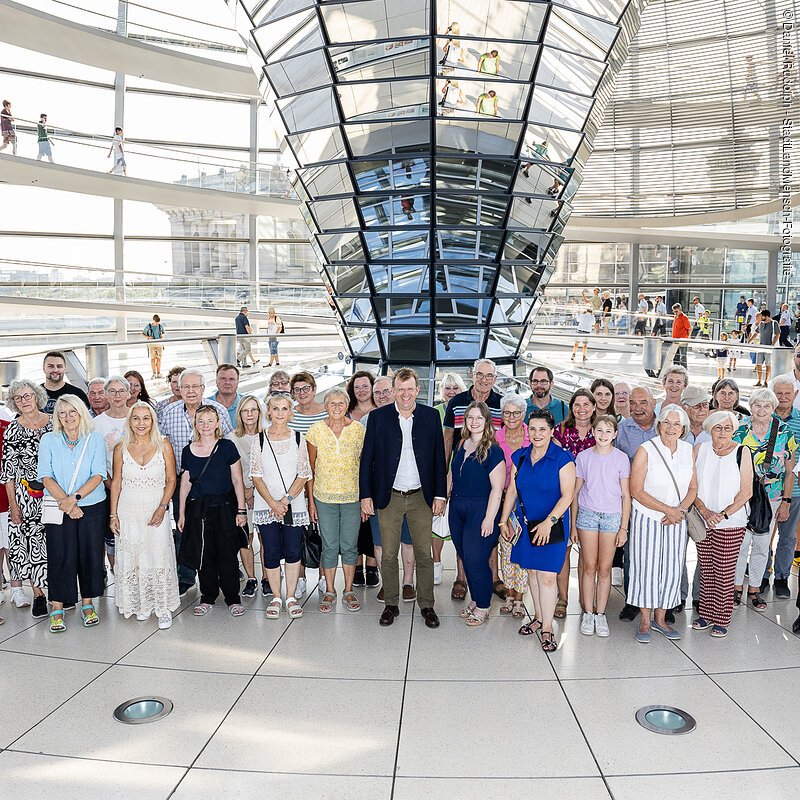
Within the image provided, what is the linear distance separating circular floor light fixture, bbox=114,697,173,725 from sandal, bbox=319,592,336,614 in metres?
1.62

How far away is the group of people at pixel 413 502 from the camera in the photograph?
564cm

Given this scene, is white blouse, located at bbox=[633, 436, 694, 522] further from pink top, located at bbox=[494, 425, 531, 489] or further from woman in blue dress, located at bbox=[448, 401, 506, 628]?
woman in blue dress, located at bbox=[448, 401, 506, 628]

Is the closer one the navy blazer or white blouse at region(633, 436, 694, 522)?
white blouse at region(633, 436, 694, 522)

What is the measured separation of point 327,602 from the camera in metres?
6.23

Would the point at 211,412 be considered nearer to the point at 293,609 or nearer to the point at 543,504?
the point at 293,609

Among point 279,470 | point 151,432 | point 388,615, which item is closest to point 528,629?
point 388,615

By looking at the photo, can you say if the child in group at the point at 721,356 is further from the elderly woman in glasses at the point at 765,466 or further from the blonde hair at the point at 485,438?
the blonde hair at the point at 485,438

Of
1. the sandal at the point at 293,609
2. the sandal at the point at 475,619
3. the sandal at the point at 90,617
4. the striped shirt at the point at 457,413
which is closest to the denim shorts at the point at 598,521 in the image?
the sandal at the point at 475,619

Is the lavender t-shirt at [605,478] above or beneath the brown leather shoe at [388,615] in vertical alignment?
above

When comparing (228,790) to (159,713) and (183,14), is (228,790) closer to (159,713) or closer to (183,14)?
(159,713)

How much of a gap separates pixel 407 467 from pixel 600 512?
1.43 metres

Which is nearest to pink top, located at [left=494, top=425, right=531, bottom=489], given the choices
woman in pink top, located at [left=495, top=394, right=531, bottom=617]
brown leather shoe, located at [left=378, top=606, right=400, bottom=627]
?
woman in pink top, located at [left=495, top=394, right=531, bottom=617]

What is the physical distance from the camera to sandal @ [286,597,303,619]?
19.9ft

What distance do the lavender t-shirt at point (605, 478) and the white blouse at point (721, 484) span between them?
2.23 ft
